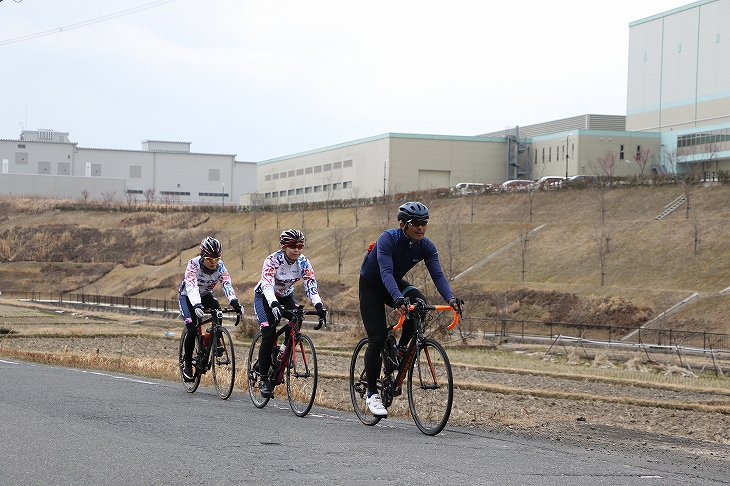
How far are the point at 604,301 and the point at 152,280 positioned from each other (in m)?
43.3

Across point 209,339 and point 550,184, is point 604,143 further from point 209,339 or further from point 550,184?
point 209,339

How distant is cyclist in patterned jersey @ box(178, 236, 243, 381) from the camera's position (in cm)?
1195

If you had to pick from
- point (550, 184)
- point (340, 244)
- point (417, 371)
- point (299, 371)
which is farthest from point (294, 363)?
point (550, 184)

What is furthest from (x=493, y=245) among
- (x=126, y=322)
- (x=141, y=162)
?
(x=141, y=162)

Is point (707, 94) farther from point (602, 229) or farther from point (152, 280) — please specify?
point (152, 280)

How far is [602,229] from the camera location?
5559cm

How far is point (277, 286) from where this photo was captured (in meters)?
A: 10.7

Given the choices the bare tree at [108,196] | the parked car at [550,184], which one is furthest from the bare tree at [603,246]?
the bare tree at [108,196]

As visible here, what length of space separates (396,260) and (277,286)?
244cm

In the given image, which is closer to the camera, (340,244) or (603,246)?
(603,246)

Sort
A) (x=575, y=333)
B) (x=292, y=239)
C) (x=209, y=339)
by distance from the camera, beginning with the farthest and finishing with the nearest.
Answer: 1. (x=575, y=333)
2. (x=209, y=339)
3. (x=292, y=239)

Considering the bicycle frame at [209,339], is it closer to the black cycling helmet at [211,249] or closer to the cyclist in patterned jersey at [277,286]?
the black cycling helmet at [211,249]

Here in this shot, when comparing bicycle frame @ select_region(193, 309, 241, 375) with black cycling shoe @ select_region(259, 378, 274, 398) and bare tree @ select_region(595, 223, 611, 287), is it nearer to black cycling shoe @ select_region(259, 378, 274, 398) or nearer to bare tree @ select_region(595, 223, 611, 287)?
black cycling shoe @ select_region(259, 378, 274, 398)

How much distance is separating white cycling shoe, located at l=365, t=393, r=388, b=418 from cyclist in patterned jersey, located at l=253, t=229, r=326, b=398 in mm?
1690
